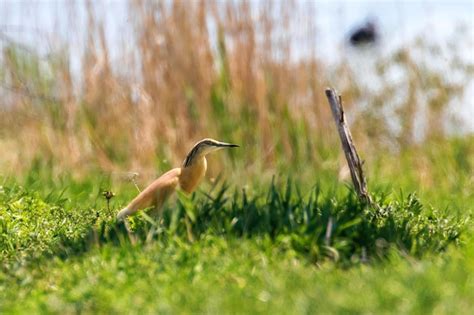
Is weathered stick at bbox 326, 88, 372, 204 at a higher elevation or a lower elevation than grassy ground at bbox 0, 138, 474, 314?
higher

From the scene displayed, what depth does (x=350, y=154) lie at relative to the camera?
6469mm

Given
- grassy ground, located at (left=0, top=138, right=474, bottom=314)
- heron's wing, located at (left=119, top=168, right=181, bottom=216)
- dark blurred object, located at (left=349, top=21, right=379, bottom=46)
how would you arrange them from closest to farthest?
grassy ground, located at (left=0, top=138, right=474, bottom=314), heron's wing, located at (left=119, top=168, right=181, bottom=216), dark blurred object, located at (left=349, top=21, right=379, bottom=46)

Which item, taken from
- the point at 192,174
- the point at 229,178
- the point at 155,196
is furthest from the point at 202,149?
the point at 229,178

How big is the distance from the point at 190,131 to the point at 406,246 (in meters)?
5.49

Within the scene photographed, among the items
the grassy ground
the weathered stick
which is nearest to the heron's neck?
the grassy ground

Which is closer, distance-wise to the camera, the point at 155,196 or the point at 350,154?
the point at 155,196

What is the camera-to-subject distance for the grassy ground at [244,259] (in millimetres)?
4273

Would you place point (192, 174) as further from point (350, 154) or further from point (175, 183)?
point (350, 154)

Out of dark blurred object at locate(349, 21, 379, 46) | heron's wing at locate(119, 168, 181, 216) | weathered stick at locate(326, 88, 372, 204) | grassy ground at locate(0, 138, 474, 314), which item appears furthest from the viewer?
dark blurred object at locate(349, 21, 379, 46)

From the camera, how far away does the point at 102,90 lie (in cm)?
1145

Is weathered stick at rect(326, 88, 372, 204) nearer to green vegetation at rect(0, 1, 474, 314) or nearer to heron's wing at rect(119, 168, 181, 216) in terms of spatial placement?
green vegetation at rect(0, 1, 474, 314)

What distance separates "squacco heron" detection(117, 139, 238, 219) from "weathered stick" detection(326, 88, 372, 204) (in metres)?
0.79

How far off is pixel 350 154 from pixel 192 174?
1092mm

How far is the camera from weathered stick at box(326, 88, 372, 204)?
6.41 m
